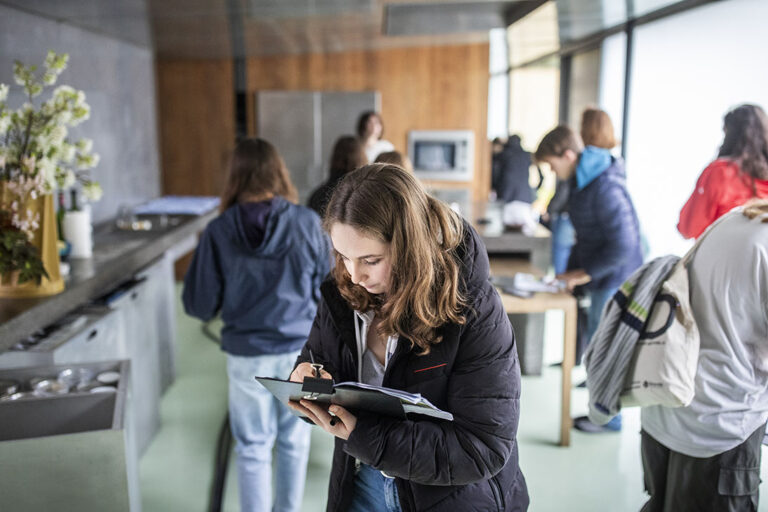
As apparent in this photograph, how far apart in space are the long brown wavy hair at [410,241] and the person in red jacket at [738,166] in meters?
2.11

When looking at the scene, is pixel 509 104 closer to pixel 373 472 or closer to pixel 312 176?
pixel 312 176

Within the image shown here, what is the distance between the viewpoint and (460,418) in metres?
1.29

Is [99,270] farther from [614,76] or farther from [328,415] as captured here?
[614,76]

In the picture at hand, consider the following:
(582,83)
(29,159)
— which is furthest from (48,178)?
(582,83)

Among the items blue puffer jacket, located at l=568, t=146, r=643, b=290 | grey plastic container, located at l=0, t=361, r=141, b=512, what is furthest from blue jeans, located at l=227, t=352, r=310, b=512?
blue puffer jacket, located at l=568, t=146, r=643, b=290

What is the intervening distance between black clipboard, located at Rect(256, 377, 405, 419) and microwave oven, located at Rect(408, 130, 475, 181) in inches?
212

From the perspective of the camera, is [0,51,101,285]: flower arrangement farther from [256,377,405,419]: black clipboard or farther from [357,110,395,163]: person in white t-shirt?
[357,110,395,163]: person in white t-shirt

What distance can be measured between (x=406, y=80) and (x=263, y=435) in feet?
16.0

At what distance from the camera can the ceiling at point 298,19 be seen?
3305mm

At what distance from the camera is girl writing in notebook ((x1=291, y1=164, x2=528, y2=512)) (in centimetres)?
125

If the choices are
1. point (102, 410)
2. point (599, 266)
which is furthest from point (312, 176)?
point (102, 410)

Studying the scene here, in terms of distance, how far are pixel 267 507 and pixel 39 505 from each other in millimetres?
1044

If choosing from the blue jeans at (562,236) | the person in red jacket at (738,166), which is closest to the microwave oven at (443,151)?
the blue jeans at (562,236)

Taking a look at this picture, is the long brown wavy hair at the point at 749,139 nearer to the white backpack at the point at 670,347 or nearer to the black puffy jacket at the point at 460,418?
the white backpack at the point at 670,347
